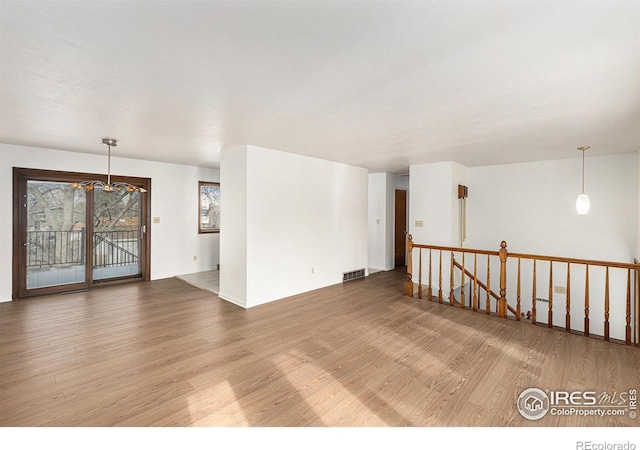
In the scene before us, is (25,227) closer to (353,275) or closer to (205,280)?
(205,280)

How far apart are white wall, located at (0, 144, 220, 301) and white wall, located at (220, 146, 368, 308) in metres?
2.23

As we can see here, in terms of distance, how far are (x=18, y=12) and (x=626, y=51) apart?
3.41 m

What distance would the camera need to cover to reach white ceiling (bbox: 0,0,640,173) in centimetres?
153

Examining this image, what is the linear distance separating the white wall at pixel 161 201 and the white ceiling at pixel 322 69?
3.84 ft

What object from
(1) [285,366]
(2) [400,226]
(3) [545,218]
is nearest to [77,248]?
(1) [285,366]

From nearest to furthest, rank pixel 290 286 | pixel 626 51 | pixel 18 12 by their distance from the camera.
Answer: pixel 18 12 < pixel 626 51 < pixel 290 286

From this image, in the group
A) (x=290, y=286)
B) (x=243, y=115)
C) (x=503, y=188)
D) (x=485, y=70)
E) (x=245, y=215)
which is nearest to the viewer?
(x=485, y=70)

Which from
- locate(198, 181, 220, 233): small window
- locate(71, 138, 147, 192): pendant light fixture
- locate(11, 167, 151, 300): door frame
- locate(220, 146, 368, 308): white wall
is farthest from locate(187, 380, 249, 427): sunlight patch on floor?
locate(198, 181, 220, 233): small window

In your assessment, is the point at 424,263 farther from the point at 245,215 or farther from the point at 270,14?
the point at 270,14

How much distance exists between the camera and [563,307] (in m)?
5.57

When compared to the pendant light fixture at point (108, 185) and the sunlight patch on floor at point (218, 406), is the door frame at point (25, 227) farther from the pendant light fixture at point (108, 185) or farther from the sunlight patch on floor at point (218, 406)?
the sunlight patch on floor at point (218, 406)

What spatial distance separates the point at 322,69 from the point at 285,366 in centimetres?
250

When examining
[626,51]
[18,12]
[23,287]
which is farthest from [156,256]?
[626,51]

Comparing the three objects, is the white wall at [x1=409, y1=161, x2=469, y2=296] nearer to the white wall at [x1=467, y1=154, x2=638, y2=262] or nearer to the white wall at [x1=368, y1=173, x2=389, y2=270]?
the white wall at [x1=467, y1=154, x2=638, y2=262]
